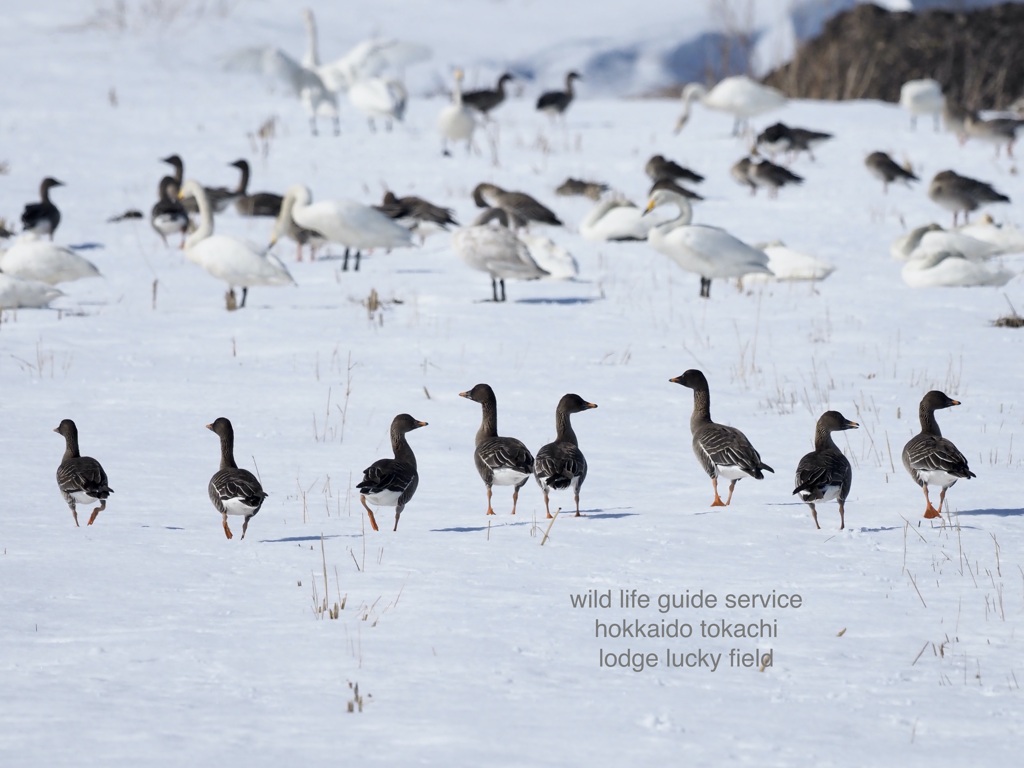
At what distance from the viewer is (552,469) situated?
7215 mm

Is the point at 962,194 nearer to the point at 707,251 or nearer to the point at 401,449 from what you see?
the point at 707,251

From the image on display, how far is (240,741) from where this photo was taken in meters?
4.43

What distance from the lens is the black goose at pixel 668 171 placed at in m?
22.3

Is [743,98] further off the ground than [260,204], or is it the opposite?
[743,98]

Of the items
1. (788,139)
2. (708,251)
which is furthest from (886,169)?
(708,251)

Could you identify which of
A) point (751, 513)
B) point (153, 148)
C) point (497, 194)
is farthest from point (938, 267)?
point (153, 148)

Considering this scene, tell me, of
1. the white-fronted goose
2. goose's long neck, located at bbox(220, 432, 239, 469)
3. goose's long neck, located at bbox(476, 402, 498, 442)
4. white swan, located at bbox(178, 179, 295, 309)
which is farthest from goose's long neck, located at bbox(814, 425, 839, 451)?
the white-fronted goose

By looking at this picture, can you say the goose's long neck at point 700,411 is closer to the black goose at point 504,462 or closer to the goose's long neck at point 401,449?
the black goose at point 504,462

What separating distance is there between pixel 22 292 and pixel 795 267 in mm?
8547

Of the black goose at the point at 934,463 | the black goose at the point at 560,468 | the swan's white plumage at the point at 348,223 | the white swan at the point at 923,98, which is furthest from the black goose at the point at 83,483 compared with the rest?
the white swan at the point at 923,98

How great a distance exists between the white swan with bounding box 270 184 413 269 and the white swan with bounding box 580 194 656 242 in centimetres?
347

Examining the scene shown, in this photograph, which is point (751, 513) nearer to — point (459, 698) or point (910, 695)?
point (910, 695)

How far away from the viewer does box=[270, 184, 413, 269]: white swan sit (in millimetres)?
16469

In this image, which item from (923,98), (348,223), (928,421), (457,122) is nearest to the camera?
(928,421)
